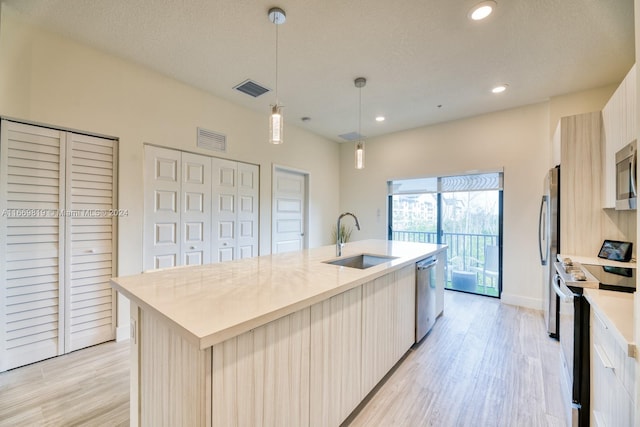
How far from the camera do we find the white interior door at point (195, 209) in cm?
331

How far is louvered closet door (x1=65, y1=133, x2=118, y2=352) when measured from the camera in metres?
2.51

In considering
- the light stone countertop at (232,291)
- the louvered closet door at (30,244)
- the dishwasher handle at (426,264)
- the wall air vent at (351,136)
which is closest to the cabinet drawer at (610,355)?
the light stone countertop at (232,291)

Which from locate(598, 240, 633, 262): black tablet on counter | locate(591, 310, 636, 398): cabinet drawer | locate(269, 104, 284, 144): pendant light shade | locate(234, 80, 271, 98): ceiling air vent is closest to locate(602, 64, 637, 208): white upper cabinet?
locate(598, 240, 633, 262): black tablet on counter

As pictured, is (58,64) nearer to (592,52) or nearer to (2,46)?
(2,46)

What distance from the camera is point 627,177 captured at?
6.16 feet

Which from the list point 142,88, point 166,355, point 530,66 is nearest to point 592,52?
point 530,66

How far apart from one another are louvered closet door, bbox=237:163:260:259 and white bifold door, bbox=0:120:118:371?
1.53m

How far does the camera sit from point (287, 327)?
1197 mm

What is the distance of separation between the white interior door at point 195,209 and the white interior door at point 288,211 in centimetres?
117

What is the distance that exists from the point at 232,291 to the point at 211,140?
2.82 metres

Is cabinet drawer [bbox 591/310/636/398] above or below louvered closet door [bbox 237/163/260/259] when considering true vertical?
below

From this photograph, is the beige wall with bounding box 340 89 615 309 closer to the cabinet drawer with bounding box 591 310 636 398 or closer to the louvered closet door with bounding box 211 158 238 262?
the cabinet drawer with bounding box 591 310 636 398

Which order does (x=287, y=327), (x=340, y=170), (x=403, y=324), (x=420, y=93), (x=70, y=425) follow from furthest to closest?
(x=340, y=170) < (x=420, y=93) < (x=403, y=324) < (x=70, y=425) < (x=287, y=327)

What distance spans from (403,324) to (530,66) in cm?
300
